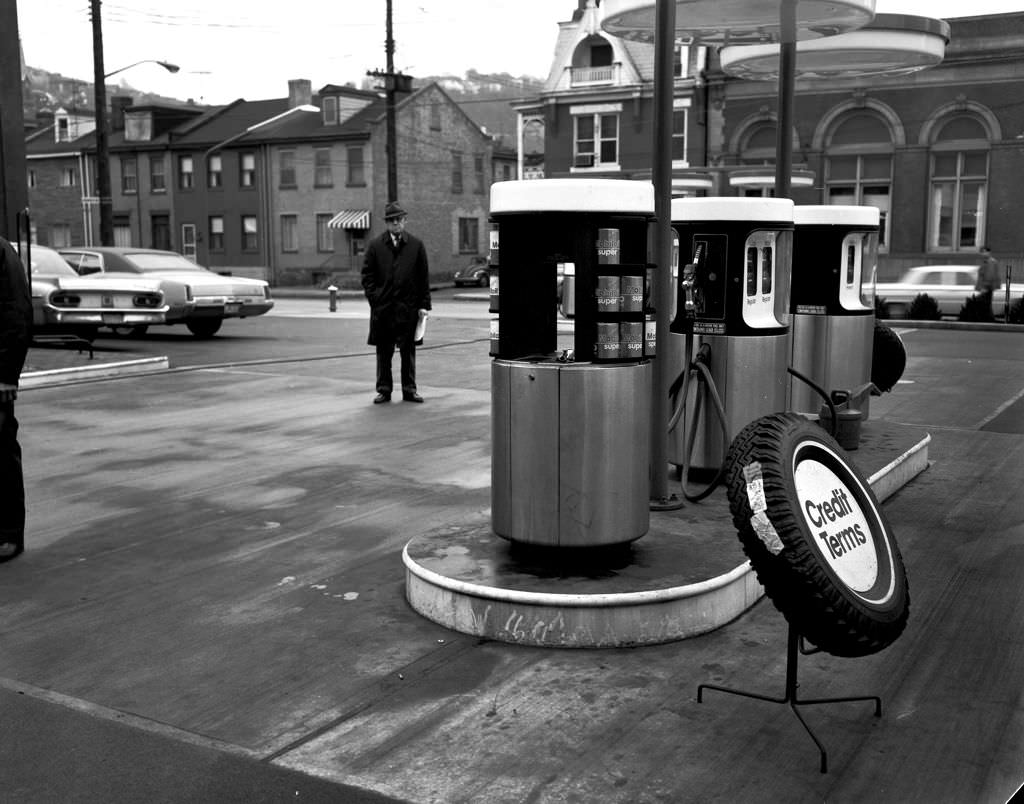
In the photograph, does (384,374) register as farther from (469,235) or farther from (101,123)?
(469,235)

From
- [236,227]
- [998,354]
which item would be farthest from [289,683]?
[236,227]

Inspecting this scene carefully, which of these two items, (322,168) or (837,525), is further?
(322,168)

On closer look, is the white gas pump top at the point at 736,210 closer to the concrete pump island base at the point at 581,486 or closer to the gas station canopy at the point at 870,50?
the concrete pump island base at the point at 581,486

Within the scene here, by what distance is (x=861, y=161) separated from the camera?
38250 millimetres

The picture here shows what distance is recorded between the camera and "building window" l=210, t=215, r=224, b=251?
54.8m

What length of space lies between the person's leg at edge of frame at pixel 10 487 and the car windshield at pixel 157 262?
1446cm

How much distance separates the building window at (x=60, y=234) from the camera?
58906 millimetres

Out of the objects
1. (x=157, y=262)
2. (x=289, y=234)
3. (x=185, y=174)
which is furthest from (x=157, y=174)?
(x=157, y=262)

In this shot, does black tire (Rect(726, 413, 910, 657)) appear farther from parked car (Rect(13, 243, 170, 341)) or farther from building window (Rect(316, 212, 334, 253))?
building window (Rect(316, 212, 334, 253))

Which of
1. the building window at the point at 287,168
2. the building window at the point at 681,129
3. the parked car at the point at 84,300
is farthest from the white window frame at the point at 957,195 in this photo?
the building window at the point at 287,168

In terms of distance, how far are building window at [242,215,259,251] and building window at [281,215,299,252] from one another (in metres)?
1.32

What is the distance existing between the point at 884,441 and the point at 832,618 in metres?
4.99

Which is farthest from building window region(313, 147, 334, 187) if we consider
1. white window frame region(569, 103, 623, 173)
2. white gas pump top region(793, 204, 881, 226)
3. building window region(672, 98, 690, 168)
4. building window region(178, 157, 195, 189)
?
white gas pump top region(793, 204, 881, 226)

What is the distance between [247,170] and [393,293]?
148ft
